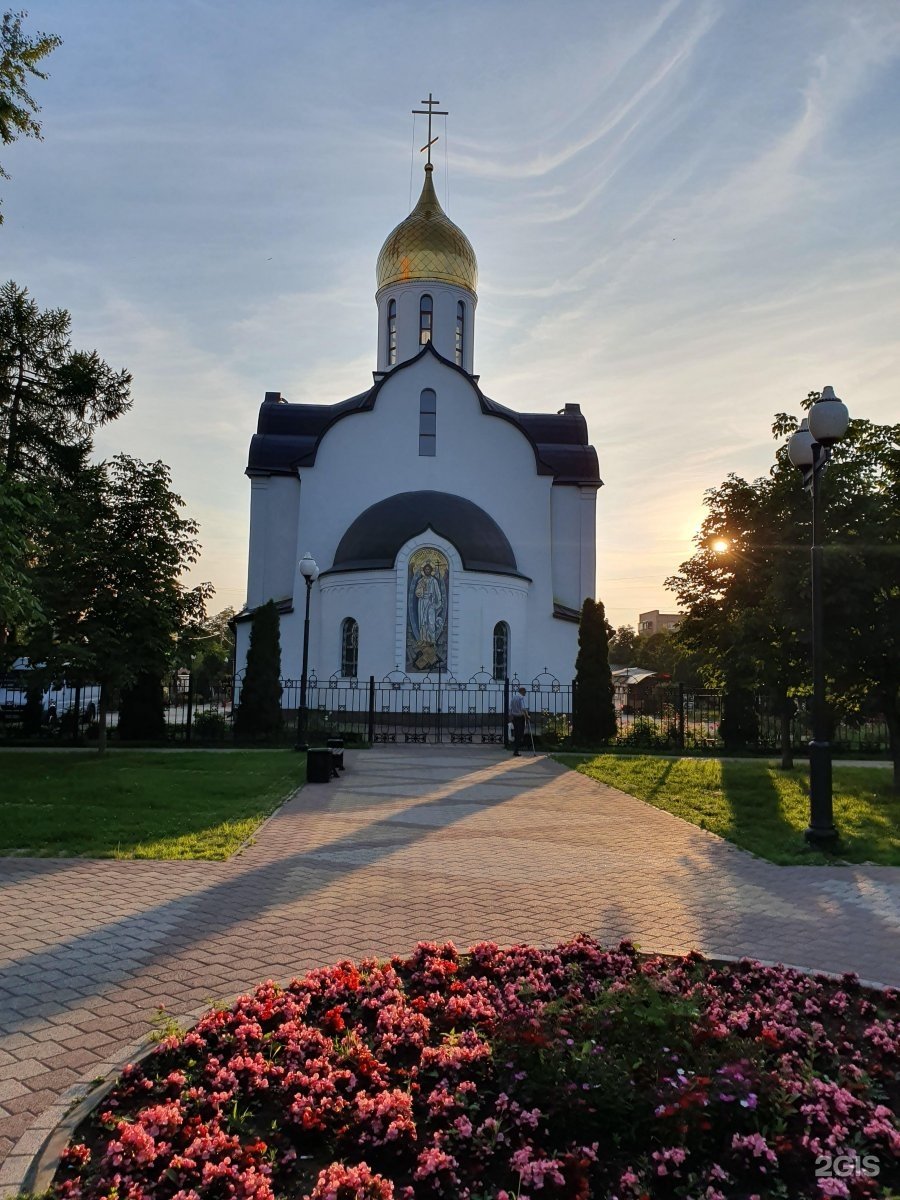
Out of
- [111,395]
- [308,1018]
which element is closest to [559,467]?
[111,395]

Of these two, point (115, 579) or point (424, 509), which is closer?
point (115, 579)

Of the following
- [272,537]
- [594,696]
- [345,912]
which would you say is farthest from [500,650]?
[345,912]

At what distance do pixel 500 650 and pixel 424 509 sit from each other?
17.2 feet

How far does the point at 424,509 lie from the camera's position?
27656 mm

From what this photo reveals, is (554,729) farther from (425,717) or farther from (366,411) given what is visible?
(366,411)

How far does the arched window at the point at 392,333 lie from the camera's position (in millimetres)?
36500

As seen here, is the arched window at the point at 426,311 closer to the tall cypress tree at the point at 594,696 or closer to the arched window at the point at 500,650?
the arched window at the point at 500,650

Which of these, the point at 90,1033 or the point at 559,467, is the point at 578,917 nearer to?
the point at 90,1033

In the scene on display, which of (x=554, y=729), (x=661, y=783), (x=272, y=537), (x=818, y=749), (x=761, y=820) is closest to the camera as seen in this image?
(x=818, y=749)

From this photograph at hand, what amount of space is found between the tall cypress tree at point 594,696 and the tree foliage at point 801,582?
15.5 feet

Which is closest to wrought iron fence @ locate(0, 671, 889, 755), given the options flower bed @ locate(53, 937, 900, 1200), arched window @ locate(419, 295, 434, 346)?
flower bed @ locate(53, 937, 900, 1200)

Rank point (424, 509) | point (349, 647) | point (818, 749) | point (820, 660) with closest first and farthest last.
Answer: point (818, 749) < point (820, 660) < point (349, 647) < point (424, 509)

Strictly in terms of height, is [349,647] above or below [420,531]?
below

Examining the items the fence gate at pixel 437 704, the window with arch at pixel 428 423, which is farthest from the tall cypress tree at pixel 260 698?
the window with arch at pixel 428 423
